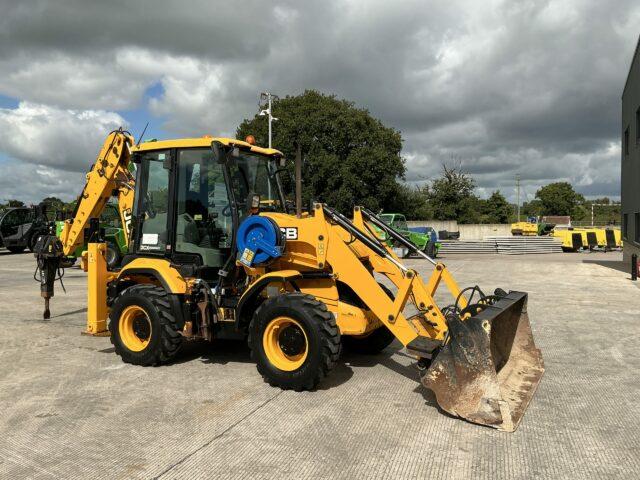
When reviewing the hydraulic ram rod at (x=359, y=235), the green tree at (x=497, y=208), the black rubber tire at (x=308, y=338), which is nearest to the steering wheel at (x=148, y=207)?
the black rubber tire at (x=308, y=338)

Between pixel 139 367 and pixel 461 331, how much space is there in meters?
3.70

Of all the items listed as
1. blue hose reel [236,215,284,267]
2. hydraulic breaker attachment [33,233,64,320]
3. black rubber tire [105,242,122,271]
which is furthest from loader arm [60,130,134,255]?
black rubber tire [105,242,122,271]

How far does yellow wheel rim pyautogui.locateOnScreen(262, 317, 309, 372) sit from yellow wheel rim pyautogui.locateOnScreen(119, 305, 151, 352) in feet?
5.53

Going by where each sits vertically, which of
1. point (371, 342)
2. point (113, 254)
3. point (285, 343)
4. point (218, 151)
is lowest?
point (371, 342)

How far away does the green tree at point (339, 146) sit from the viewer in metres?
37.0

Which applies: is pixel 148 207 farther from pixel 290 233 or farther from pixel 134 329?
pixel 290 233

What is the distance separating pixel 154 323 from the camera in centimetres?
577

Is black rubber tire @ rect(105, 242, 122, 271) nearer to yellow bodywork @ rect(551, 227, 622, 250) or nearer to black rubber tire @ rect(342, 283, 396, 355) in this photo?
black rubber tire @ rect(342, 283, 396, 355)

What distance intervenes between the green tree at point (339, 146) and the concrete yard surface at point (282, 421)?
99.1 feet

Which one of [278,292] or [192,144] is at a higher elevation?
[192,144]

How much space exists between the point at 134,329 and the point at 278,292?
1938mm

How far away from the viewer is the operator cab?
5891 millimetres

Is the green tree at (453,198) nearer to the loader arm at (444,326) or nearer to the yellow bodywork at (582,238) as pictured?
the yellow bodywork at (582,238)

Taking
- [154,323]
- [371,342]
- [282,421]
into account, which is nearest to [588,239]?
[371,342]
